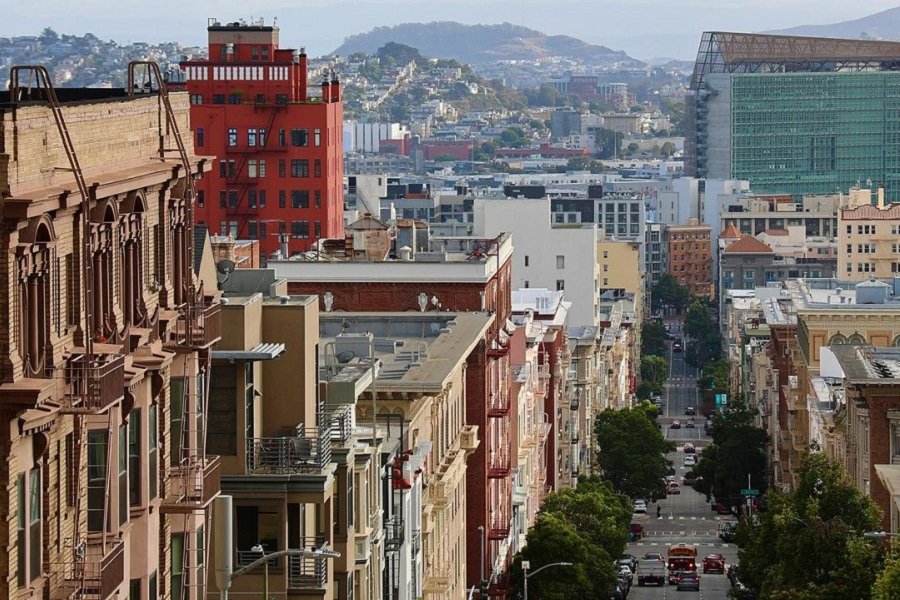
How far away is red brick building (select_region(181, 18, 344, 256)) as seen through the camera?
16138 cm

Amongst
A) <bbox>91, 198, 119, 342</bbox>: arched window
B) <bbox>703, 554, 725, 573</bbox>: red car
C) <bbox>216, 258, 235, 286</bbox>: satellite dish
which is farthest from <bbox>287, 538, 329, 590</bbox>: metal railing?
<bbox>703, 554, 725, 573</bbox>: red car

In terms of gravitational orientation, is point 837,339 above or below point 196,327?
below

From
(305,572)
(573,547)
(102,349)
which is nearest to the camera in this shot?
(102,349)

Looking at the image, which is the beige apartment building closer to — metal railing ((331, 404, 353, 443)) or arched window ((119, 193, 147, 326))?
arched window ((119, 193, 147, 326))

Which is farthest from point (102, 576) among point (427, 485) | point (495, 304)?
point (495, 304)

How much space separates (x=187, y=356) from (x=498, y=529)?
70.3 meters

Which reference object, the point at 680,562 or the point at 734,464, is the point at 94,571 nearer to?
the point at 680,562

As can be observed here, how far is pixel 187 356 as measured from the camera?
130ft

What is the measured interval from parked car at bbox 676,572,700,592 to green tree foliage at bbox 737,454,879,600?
43.7 metres

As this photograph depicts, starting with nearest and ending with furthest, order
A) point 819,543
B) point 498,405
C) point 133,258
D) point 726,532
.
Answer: point 133,258
point 819,543
point 498,405
point 726,532

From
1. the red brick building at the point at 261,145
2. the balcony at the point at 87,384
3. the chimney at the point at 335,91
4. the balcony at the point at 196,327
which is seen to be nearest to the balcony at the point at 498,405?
the red brick building at the point at 261,145

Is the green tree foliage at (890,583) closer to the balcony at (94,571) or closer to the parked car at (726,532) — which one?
the balcony at (94,571)

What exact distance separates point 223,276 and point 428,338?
5024 cm

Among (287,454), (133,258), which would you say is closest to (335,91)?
(287,454)
